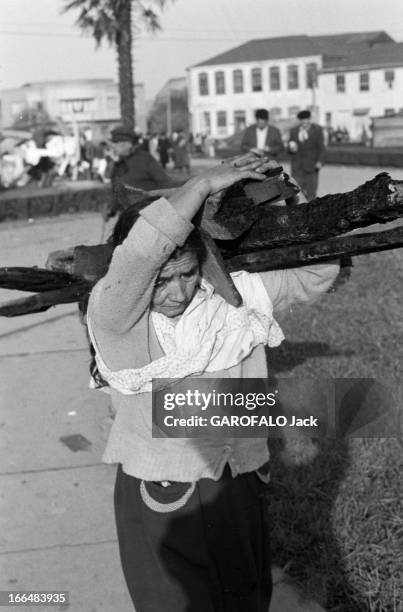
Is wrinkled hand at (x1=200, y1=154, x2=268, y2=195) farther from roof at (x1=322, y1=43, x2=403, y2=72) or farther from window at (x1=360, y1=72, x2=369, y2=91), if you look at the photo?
window at (x1=360, y1=72, x2=369, y2=91)

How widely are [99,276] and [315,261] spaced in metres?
0.62

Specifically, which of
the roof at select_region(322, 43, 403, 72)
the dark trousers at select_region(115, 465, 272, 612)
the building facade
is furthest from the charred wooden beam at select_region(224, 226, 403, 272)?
the roof at select_region(322, 43, 403, 72)

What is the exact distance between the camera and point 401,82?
60250 millimetres

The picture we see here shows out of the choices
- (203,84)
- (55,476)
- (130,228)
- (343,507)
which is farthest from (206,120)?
(130,228)

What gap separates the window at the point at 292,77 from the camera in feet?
285

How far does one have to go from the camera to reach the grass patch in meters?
3.51

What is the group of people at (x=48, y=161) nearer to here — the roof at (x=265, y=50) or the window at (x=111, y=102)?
the window at (x=111, y=102)

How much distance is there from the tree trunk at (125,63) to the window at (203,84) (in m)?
Result: 67.3

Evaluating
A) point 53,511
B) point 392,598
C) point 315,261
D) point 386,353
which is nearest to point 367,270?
point 386,353

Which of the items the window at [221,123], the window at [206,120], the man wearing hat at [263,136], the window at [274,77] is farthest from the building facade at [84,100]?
the window at [206,120]

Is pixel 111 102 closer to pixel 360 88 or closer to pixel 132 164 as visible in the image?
pixel 360 88

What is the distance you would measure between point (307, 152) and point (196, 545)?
38.1 feet

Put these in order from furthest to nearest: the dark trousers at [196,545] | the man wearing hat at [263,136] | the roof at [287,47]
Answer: the roof at [287,47], the man wearing hat at [263,136], the dark trousers at [196,545]

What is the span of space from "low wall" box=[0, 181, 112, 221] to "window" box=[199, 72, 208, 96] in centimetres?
7392
